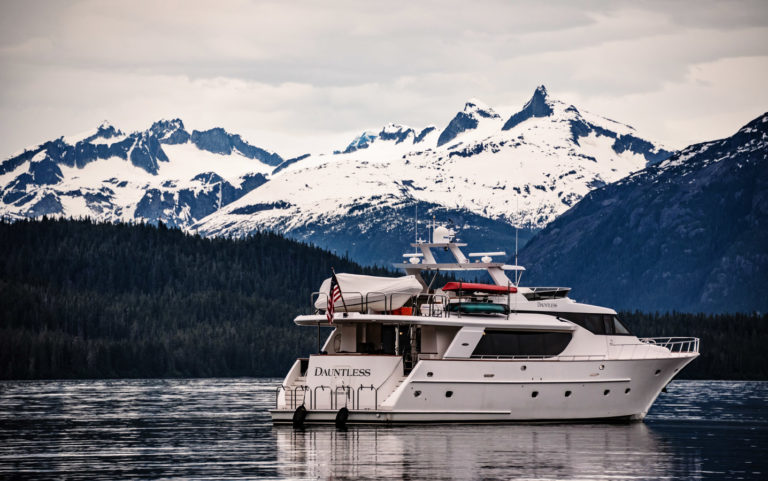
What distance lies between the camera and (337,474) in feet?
128

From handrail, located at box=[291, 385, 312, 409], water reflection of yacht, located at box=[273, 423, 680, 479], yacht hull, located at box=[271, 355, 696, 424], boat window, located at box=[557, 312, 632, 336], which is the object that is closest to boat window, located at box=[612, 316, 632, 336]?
boat window, located at box=[557, 312, 632, 336]

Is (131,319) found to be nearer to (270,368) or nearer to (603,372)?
(270,368)

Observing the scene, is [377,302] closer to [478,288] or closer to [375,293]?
[375,293]

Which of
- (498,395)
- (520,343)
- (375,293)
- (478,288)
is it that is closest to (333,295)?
(375,293)

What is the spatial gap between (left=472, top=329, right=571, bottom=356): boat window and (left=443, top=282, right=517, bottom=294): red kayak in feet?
5.77

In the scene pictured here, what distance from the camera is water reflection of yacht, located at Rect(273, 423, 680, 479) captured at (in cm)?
3941

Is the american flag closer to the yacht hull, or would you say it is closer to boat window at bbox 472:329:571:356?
the yacht hull

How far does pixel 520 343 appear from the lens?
53656 millimetres

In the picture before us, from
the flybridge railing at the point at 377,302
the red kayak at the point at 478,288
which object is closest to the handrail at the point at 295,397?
the flybridge railing at the point at 377,302

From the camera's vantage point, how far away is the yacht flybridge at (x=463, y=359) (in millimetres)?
51562

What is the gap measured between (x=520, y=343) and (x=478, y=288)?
273 cm

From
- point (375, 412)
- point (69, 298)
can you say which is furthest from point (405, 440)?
point (69, 298)

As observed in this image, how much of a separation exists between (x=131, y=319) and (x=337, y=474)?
162 metres

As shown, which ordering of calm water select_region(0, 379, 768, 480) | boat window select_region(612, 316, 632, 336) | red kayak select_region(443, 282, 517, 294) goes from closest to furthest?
calm water select_region(0, 379, 768, 480) → red kayak select_region(443, 282, 517, 294) → boat window select_region(612, 316, 632, 336)
